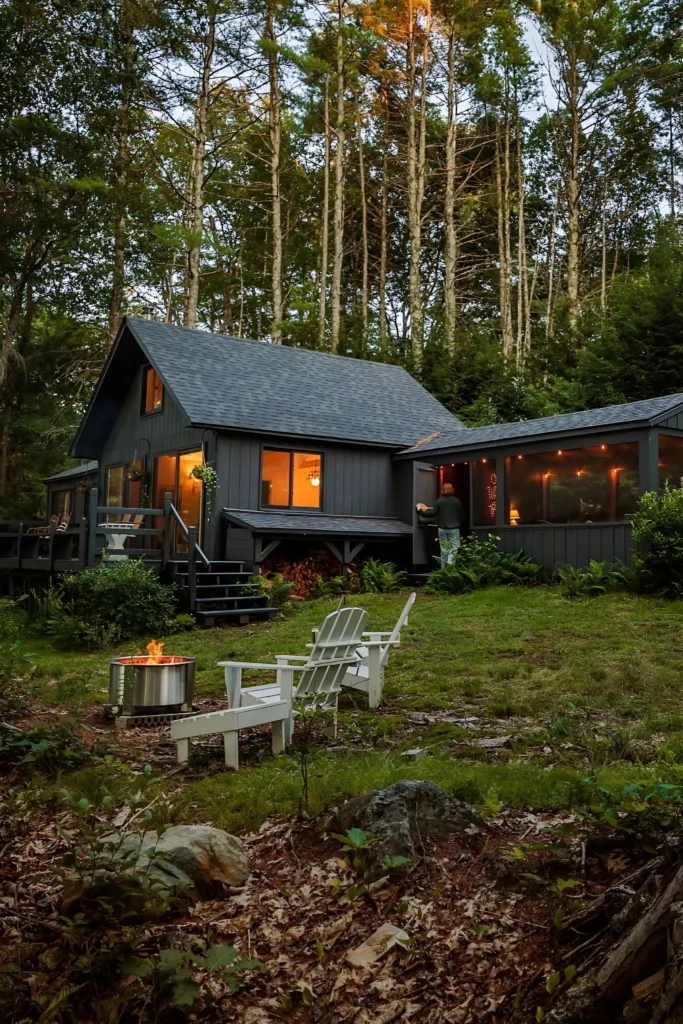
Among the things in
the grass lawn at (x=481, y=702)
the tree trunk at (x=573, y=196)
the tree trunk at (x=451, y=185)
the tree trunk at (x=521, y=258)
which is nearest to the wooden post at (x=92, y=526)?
the grass lawn at (x=481, y=702)

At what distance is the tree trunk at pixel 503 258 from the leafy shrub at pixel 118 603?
17863 mm

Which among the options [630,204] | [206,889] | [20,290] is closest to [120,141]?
[20,290]

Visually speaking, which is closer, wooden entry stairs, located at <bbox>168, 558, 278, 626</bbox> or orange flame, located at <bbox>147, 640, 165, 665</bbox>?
orange flame, located at <bbox>147, 640, 165, 665</bbox>

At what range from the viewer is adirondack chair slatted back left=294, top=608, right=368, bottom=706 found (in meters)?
5.64

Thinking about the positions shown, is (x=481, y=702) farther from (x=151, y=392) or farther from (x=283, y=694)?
(x=151, y=392)

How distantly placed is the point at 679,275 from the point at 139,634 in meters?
14.6

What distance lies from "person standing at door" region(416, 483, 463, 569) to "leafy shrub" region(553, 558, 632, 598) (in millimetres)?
2706

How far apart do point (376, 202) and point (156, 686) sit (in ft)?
91.4

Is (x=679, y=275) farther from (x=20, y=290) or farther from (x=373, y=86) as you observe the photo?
(x=20, y=290)

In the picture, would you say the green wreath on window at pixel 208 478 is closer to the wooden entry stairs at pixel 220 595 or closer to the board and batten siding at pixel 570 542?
the wooden entry stairs at pixel 220 595

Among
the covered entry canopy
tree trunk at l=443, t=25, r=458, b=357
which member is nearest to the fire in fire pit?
the covered entry canopy

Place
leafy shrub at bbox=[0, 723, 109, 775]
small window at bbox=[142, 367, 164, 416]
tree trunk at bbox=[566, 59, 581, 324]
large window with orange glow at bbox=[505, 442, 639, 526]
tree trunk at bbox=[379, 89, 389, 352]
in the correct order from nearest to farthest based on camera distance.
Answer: leafy shrub at bbox=[0, 723, 109, 775], large window with orange glow at bbox=[505, 442, 639, 526], small window at bbox=[142, 367, 164, 416], tree trunk at bbox=[566, 59, 581, 324], tree trunk at bbox=[379, 89, 389, 352]

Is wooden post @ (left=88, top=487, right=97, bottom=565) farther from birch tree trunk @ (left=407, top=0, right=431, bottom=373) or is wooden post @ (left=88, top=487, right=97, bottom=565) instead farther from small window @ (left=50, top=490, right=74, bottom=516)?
birch tree trunk @ (left=407, top=0, right=431, bottom=373)

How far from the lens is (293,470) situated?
1566cm
